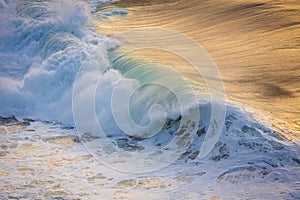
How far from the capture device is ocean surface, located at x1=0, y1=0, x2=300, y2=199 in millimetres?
4172

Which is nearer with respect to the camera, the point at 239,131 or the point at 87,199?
the point at 87,199

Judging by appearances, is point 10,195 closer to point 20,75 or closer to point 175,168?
point 175,168

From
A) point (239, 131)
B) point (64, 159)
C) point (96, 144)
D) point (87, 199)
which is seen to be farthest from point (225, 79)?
point (87, 199)

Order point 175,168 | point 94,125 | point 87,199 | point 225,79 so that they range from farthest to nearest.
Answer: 1. point 225,79
2. point 94,125
3. point 175,168
4. point 87,199

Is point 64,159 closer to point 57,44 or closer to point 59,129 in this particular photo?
point 59,129

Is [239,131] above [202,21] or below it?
below

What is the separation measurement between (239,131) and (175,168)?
28.5 inches

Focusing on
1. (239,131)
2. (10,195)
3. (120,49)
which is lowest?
(10,195)

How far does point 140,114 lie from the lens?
5.44m

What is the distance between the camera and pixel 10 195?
399cm

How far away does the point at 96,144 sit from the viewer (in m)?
5.10

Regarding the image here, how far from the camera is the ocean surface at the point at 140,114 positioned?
164 inches

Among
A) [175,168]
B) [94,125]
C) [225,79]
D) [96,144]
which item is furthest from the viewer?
[225,79]

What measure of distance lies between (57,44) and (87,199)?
3882mm
